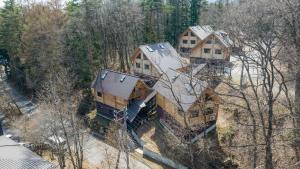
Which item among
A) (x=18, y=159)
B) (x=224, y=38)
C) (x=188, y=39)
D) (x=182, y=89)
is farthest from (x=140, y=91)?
(x=188, y=39)

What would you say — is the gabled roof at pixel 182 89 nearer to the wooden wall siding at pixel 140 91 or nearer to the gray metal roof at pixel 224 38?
the wooden wall siding at pixel 140 91

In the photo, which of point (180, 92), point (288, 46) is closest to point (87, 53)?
point (180, 92)

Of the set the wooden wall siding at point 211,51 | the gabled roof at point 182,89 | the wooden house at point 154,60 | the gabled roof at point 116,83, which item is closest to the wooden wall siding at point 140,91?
the gabled roof at point 116,83

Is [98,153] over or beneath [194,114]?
beneath

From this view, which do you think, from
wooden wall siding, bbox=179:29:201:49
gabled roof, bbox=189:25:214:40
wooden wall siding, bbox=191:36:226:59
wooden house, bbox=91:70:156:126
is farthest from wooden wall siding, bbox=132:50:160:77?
gabled roof, bbox=189:25:214:40

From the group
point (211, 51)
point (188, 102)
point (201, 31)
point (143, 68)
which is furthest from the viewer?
point (201, 31)

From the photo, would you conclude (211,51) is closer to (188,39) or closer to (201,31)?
(201,31)

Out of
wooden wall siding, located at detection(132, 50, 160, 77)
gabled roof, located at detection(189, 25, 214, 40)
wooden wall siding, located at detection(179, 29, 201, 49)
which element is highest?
gabled roof, located at detection(189, 25, 214, 40)

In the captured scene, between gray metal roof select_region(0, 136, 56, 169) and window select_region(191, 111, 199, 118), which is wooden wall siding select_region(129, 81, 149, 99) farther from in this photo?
gray metal roof select_region(0, 136, 56, 169)
